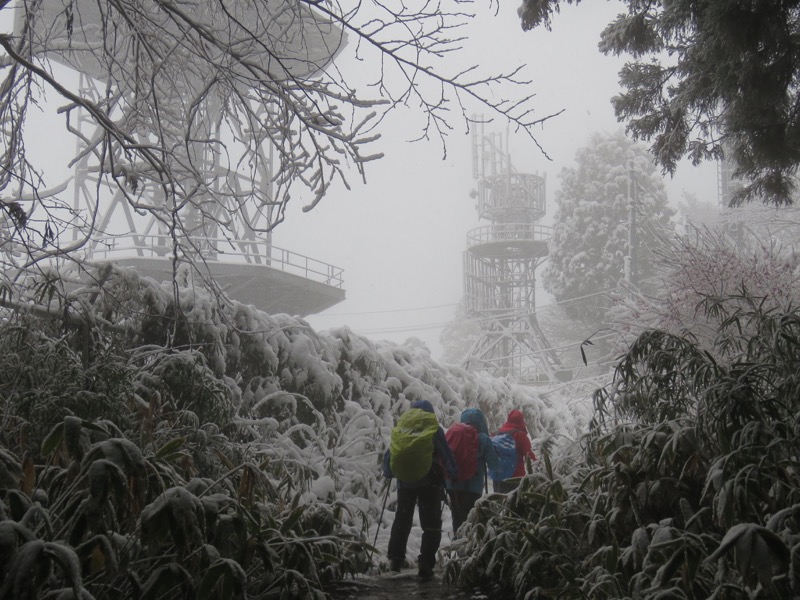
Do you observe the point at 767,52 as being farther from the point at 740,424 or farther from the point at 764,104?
the point at 740,424

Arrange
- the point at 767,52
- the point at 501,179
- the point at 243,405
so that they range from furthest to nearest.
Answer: the point at 501,179
the point at 243,405
the point at 767,52

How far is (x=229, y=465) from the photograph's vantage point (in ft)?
12.1

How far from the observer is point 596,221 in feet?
Answer: 108

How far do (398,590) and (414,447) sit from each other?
1050 millimetres

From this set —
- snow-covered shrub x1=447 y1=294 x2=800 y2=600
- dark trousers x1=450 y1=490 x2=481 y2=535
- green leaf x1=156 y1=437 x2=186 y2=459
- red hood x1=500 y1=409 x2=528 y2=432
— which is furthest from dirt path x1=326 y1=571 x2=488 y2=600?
red hood x1=500 y1=409 x2=528 y2=432

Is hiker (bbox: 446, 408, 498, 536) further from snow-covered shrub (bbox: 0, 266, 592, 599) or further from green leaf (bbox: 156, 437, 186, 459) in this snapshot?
green leaf (bbox: 156, 437, 186, 459)

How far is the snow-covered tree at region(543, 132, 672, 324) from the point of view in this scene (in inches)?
1254

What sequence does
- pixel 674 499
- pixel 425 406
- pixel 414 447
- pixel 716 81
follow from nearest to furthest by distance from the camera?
pixel 674 499
pixel 716 81
pixel 414 447
pixel 425 406

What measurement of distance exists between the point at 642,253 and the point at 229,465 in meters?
29.2

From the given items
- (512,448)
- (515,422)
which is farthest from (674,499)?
(515,422)

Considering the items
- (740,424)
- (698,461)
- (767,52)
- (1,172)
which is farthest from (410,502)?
(767,52)

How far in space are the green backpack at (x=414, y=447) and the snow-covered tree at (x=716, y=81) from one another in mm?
3114

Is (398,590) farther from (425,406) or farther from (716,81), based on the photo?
(716,81)

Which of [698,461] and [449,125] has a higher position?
[449,125]
